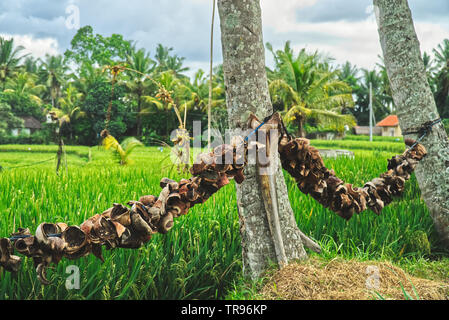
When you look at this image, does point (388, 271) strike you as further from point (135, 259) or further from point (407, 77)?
point (407, 77)

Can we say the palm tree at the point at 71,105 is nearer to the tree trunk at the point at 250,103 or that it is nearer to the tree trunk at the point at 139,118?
the tree trunk at the point at 139,118

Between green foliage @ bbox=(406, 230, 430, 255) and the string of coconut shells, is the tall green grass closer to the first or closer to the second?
green foliage @ bbox=(406, 230, 430, 255)

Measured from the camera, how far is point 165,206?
168cm

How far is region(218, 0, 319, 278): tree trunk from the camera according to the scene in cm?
198

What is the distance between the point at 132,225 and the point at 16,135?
2504cm

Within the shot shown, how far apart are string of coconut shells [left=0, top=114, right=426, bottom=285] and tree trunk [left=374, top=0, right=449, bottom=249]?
3.93 ft

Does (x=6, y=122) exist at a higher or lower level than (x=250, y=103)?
higher

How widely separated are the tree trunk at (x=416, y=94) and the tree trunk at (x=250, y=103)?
62.5 inches

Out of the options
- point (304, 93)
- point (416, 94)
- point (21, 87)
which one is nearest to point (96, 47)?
point (21, 87)

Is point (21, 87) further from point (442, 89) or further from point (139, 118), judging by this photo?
point (442, 89)

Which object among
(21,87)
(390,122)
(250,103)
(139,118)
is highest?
(21,87)

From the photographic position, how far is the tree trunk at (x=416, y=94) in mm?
3021

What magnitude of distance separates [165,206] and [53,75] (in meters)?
45.3
